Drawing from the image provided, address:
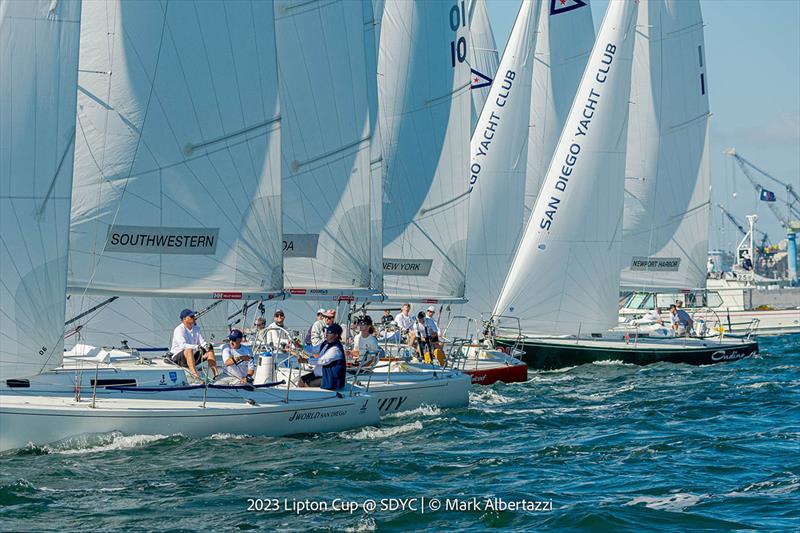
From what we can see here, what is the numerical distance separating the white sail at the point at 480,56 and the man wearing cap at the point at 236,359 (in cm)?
1930

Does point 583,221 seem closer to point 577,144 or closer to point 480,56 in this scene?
point 577,144

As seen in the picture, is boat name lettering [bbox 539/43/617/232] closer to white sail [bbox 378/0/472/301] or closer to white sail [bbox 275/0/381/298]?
white sail [bbox 378/0/472/301]

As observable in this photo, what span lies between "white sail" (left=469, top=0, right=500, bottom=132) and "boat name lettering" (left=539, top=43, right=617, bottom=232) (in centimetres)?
448

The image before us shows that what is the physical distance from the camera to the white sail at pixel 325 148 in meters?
24.7

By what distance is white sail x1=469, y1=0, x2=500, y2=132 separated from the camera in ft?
125

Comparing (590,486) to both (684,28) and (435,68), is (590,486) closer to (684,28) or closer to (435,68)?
(435,68)

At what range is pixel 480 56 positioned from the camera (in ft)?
126

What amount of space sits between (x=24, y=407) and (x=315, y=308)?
14.1 m

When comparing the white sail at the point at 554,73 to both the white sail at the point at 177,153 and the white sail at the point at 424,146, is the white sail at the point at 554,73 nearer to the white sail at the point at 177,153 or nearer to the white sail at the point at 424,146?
the white sail at the point at 424,146

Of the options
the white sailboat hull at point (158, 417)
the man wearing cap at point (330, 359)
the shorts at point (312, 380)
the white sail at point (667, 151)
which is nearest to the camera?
the white sailboat hull at point (158, 417)

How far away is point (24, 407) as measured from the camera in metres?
17.0

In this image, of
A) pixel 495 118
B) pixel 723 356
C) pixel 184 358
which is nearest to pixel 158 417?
pixel 184 358

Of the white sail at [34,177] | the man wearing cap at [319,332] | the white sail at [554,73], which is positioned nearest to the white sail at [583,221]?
the white sail at [554,73]

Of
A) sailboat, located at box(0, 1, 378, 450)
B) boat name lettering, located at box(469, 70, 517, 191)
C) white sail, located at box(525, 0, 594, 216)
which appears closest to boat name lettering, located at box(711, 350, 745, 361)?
white sail, located at box(525, 0, 594, 216)
